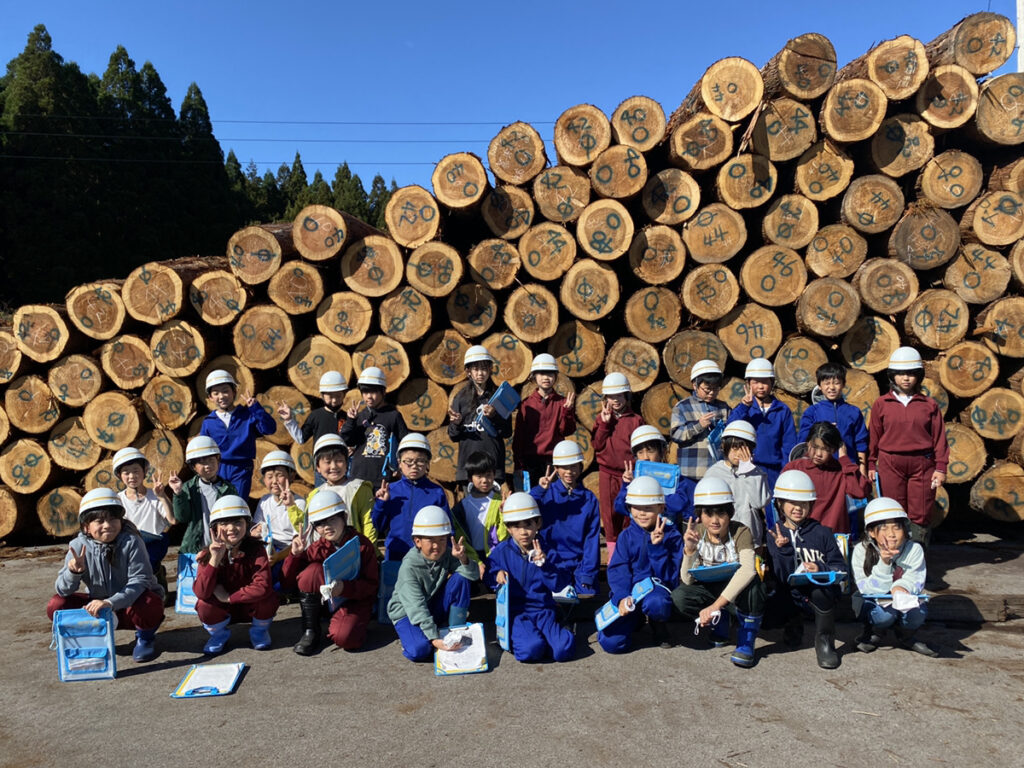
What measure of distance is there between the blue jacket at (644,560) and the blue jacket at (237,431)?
332 cm

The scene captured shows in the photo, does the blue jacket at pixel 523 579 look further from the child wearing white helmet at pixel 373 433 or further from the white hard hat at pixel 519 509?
the child wearing white helmet at pixel 373 433

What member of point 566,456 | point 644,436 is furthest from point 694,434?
point 566,456

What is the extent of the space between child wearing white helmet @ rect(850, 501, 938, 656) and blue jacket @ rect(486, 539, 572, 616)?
1927mm

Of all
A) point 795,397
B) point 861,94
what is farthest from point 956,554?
point 861,94

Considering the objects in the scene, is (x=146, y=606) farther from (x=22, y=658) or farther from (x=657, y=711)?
(x=657, y=711)

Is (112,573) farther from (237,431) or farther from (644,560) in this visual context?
(644,560)

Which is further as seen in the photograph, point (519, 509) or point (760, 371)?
point (760, 371)

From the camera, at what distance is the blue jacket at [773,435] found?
5.72 metres

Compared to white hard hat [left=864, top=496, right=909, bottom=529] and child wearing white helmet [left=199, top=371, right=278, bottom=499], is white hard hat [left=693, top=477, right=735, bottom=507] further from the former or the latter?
child wearing white helmet [left=199, top=371, right=278, bottom=499]

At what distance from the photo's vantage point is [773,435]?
225 inches

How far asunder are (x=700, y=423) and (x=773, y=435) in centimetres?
62

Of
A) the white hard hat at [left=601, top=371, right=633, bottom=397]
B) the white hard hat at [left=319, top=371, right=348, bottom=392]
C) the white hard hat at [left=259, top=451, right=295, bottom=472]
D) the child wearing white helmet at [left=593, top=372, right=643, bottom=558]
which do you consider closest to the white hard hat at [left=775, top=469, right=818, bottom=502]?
the child wearing white helmet at [left=593, top=372, right=643, bottom=558]

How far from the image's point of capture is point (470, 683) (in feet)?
13.3

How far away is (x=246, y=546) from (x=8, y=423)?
4.66 m
